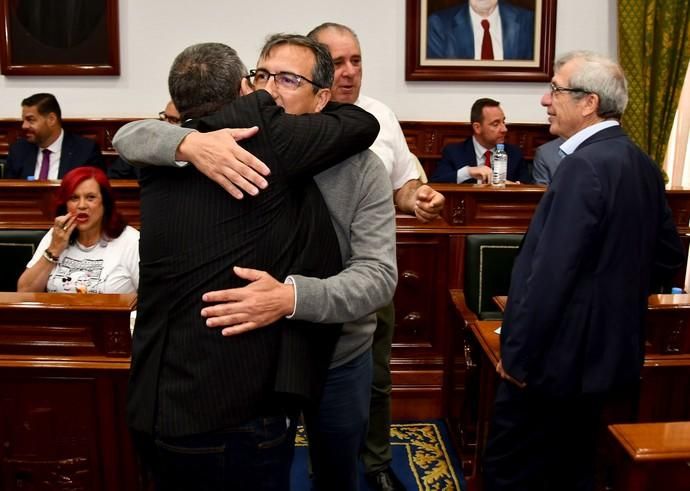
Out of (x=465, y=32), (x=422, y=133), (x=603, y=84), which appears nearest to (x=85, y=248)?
(x=603, y=84)

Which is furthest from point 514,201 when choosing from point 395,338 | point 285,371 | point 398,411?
point 285,371

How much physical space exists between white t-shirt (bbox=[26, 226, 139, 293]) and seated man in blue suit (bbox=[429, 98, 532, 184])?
2667mm

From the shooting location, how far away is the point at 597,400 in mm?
2008

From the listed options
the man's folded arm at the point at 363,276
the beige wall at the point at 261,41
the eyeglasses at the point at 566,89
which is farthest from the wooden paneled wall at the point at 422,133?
the man's folded arm at the point at 363,276

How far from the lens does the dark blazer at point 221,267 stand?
1259mm

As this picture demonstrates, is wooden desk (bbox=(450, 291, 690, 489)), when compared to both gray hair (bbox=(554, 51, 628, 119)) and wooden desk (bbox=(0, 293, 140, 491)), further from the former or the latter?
wooden desk (bbox=(0, 293, 140, 491))

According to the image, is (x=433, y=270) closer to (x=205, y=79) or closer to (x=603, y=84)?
(x=603, y=84)

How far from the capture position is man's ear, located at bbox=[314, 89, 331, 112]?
1.50 metres

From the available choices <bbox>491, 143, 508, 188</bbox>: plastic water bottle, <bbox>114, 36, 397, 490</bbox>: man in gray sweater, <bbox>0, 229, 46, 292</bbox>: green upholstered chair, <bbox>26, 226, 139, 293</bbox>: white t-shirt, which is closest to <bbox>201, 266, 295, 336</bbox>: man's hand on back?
<bbox>114, 36, 397, 490</bbox>: man in gray sweater

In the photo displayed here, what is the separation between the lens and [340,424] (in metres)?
1.70

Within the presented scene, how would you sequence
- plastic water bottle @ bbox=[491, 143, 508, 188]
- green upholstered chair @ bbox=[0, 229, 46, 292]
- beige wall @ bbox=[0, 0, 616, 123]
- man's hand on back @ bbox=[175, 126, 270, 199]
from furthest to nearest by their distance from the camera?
beige wall @ bbox=[0, 0, 616, 123], plastic water bottle @ bbox=[491, 143, 508, 188], green upholstered chair @ bbox=[0, 229, 46, 292], man's hand on back @ bbox=[175, 126, 270, 199]

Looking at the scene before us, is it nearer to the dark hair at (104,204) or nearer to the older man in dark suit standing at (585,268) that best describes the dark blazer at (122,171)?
the dark hair at (104,204)

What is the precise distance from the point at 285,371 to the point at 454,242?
93.8 inches

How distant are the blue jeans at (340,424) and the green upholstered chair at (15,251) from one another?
2135 mm
